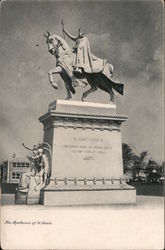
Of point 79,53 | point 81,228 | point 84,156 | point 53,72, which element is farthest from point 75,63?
point 81,228

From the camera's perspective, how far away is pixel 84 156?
12266 mm

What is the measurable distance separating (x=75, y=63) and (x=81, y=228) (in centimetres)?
543

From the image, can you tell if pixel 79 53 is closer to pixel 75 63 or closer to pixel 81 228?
pixel 75 63

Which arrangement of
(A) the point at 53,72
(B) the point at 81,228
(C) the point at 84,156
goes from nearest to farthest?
(B) the point at 81,228, (C) the point at 84,156, (A) the point at 53,72

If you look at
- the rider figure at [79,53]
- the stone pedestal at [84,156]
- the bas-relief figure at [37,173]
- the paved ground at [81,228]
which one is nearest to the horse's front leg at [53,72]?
the rider figure at [79,53]

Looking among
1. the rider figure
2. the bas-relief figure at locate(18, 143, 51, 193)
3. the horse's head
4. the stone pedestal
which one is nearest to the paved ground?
the stone pedestal

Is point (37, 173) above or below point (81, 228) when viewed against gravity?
above

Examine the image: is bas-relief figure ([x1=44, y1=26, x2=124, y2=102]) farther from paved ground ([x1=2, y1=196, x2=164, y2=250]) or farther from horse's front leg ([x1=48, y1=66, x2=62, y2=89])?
paved ground ([x1=2, y1=196, x2=164, y2=250])

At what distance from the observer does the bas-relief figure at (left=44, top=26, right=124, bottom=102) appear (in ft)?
41.9

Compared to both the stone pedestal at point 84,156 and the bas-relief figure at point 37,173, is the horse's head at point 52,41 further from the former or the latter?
the bas-relief figure at point 37,173

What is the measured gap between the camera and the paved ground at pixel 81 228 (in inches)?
414

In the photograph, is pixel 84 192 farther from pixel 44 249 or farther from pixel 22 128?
pixel 22 128

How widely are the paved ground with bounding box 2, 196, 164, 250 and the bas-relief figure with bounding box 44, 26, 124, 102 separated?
4074 mm

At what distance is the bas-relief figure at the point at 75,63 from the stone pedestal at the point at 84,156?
3.08 feet
